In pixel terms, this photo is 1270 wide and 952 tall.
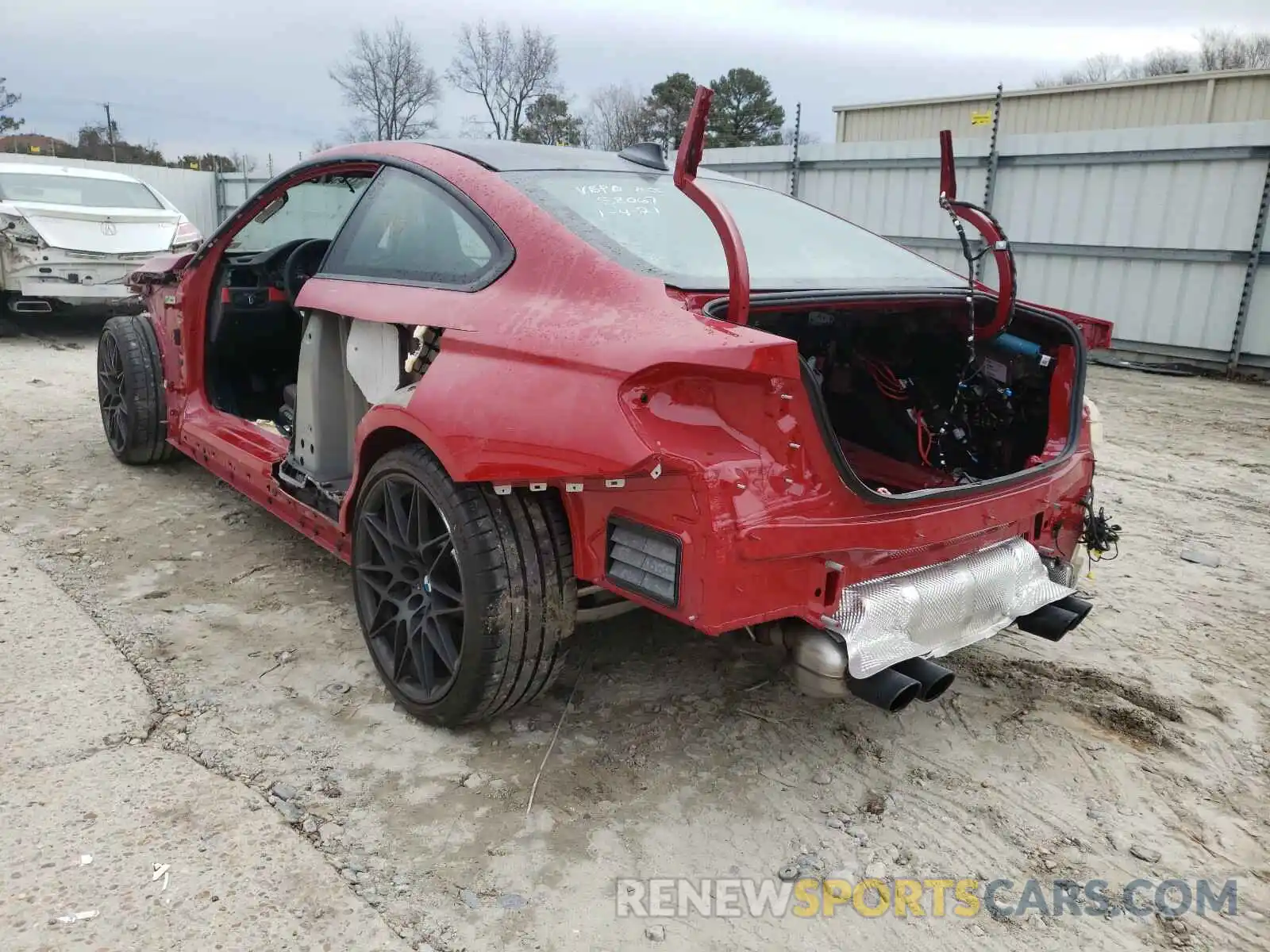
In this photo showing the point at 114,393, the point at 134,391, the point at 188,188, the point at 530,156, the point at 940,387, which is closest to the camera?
the point at 530,156

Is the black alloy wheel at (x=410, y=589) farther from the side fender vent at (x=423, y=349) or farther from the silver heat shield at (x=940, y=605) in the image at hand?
the silver heat shield at (x=940, y=605)

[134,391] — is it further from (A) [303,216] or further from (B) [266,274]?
(A) [303,216]

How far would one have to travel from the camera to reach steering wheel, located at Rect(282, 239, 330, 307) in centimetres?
395

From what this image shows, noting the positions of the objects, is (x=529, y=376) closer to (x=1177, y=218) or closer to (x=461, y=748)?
(x=461, y=748)

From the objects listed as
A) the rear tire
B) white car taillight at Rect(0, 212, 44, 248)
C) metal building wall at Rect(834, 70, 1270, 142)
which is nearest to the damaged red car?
the rear tire

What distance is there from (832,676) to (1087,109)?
18100mm

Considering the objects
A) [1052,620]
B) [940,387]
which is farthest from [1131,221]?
[1052,620]

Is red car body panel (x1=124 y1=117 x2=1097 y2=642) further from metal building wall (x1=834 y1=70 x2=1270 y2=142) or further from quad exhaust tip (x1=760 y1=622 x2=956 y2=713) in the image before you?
metal building wall (x1=834 y1=70 x2=1270 y2=142)

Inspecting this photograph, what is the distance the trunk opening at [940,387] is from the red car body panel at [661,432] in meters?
0.40

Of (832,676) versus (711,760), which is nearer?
(832,676)

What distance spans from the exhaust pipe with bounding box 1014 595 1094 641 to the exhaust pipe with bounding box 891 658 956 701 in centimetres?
54

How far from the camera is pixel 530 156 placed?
2826mm

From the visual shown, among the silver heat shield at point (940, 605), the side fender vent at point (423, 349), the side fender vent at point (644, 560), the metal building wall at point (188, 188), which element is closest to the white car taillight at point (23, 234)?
the side fender vent at point (423, 349)

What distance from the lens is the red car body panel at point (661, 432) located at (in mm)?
1903
